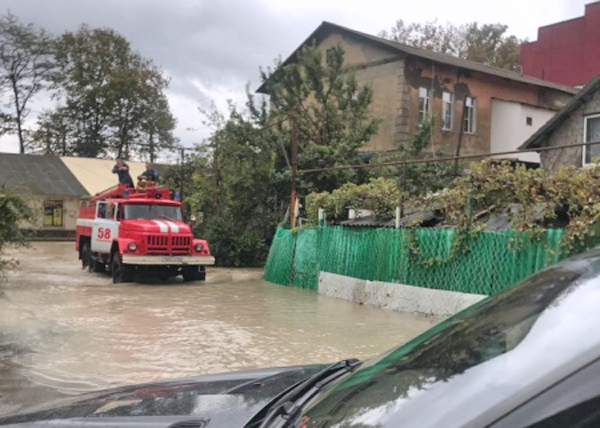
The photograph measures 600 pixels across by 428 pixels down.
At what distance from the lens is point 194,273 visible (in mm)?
16203

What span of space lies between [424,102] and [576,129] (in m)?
8.17

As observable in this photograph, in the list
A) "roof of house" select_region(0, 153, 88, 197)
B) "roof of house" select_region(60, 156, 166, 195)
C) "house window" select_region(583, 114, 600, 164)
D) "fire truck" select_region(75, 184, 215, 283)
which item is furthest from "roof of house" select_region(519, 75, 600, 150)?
"roof of house" select_region(0, 153, 88, 197)

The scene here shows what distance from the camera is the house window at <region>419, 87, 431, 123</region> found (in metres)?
25.5

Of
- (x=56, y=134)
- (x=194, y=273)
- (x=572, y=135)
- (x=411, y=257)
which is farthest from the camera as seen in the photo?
(x=56, y=134)

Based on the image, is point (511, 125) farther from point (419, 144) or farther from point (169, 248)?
point (169, 248)

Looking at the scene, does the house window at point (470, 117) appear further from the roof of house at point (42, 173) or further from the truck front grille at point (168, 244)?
the roof of house at point (42, 173)

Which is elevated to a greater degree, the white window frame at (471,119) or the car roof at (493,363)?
the white window frame at (471,119)

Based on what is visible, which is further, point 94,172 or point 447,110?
point 94,172

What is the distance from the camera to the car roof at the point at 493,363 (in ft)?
4.09

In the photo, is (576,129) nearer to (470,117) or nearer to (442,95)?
(442,95)

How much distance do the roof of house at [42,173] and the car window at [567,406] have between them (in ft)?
122

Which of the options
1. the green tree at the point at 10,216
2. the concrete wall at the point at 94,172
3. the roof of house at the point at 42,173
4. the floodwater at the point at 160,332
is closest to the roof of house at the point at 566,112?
the floodwater at the point at 160,332

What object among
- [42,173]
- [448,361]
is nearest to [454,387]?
[448,361]

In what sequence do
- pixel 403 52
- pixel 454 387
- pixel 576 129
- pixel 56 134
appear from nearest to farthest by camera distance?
pixel 454 387, pixel 576 129, pixel 403 52, pixel 56 134
